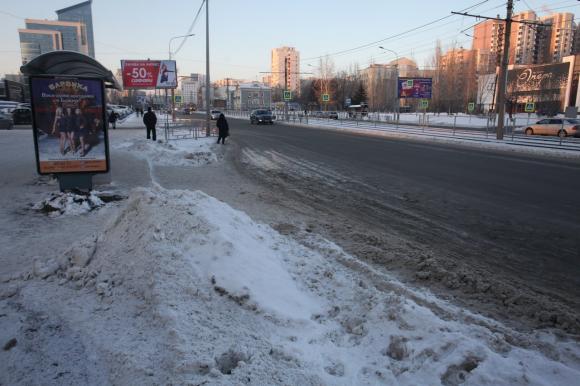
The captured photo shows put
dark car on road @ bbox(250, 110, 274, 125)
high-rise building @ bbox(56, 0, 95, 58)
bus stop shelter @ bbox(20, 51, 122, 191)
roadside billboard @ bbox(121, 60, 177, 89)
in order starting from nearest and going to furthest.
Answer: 1. bus stop shelter @ bbox(20, 51, 122, 191)
2. roadside billboard @ bbox(121, 60, 177, 89)
3. dark car on road @ bbox(250, 110, 274, 125)
4. high-rise building @ bbox(56, 0, 95, 58)

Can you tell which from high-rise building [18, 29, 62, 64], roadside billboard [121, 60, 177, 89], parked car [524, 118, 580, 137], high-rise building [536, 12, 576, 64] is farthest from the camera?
high-rise building [536, 12, 576, 64]

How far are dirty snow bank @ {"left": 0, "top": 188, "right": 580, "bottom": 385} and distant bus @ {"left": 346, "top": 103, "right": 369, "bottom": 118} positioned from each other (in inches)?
2501

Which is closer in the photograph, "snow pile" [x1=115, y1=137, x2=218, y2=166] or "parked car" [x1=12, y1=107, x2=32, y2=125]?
"snow pile" [x1=115, y1=137, x2=218, y2=166]

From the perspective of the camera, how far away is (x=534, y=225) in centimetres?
762

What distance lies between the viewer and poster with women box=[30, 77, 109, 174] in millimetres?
8945

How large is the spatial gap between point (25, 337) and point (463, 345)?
12.1 feet

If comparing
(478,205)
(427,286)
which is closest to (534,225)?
(478,205)

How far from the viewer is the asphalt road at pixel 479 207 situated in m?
5.83

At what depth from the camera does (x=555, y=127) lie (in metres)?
33.9

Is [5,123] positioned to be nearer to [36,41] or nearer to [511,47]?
[36,41]

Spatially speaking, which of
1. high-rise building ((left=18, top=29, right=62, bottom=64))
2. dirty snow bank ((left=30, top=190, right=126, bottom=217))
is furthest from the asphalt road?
high-rise building ((left=18, top=29, right=62, bottom=64))

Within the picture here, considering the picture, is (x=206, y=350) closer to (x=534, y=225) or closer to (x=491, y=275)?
(x=491, y=275)

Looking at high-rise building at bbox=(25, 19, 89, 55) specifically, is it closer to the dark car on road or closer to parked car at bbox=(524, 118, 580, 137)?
the dark car on road

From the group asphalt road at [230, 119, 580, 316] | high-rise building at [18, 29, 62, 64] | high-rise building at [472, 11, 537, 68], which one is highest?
high-rise building at [472, 11, 537, 68]
